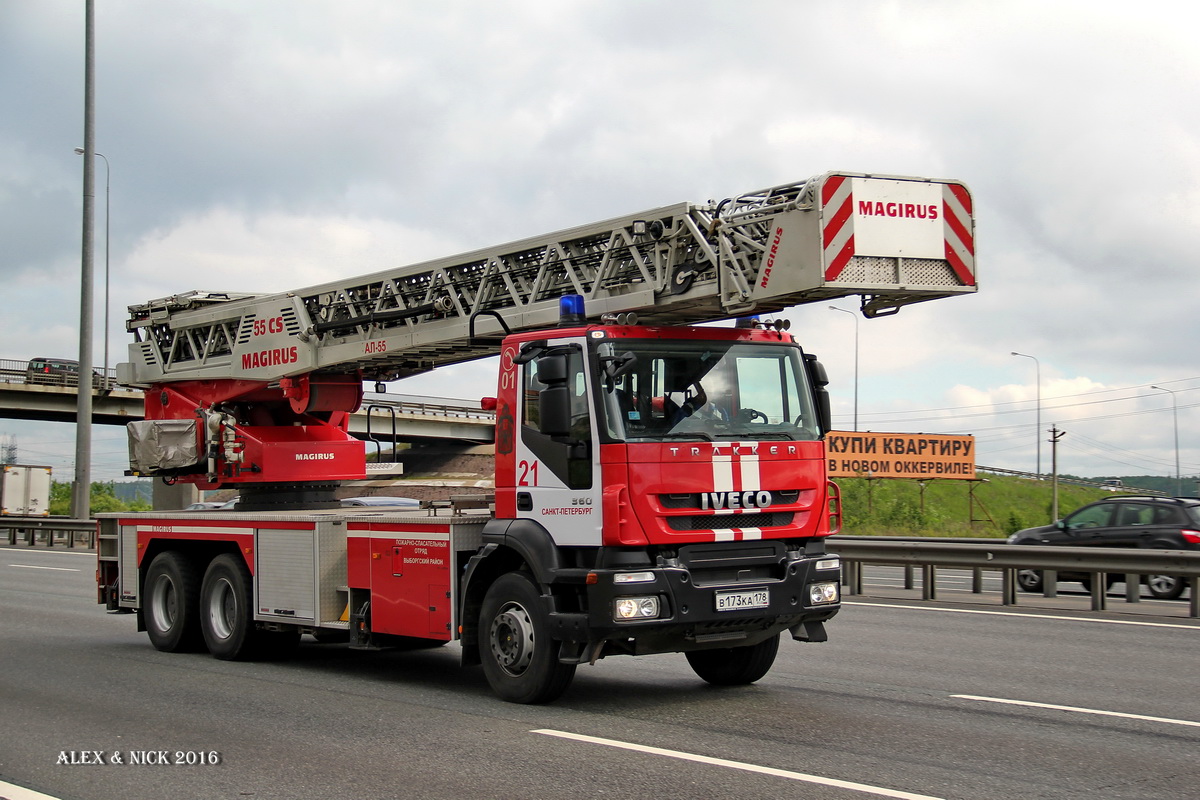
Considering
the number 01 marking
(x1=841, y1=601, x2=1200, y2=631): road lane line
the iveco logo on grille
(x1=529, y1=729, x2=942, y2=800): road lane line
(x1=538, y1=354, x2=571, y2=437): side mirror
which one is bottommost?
(x1=841, y1=601, x2=1200, y2=631): road lane line

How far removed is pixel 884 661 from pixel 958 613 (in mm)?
4530

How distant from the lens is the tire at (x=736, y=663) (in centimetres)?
931

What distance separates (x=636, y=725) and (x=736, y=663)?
179 cm

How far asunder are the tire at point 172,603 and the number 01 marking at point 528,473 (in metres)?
5.03

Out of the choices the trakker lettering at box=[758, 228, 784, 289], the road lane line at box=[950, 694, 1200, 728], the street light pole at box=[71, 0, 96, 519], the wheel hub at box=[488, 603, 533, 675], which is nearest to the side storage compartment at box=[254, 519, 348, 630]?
the wheel hub at box=[488, 603, 533, 675]

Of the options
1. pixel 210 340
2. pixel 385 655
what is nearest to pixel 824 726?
pixel 385 655

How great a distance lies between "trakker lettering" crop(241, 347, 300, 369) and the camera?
12414 mm

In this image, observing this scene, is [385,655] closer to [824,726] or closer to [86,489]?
[824,726]

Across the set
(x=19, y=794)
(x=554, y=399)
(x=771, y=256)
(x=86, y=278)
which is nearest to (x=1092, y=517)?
(x=771, y=256)

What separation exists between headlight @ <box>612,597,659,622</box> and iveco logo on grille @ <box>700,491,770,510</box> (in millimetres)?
740

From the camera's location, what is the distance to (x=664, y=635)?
8031mm

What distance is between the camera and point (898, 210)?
8273 mm

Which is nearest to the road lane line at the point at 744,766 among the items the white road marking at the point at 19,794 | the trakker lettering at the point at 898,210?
the white road marking at the point at 19,794

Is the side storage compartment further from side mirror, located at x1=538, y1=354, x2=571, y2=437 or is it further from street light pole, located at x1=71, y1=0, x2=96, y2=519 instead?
street light pole, located at x1=71, y1=0, x2=96, y2=519
